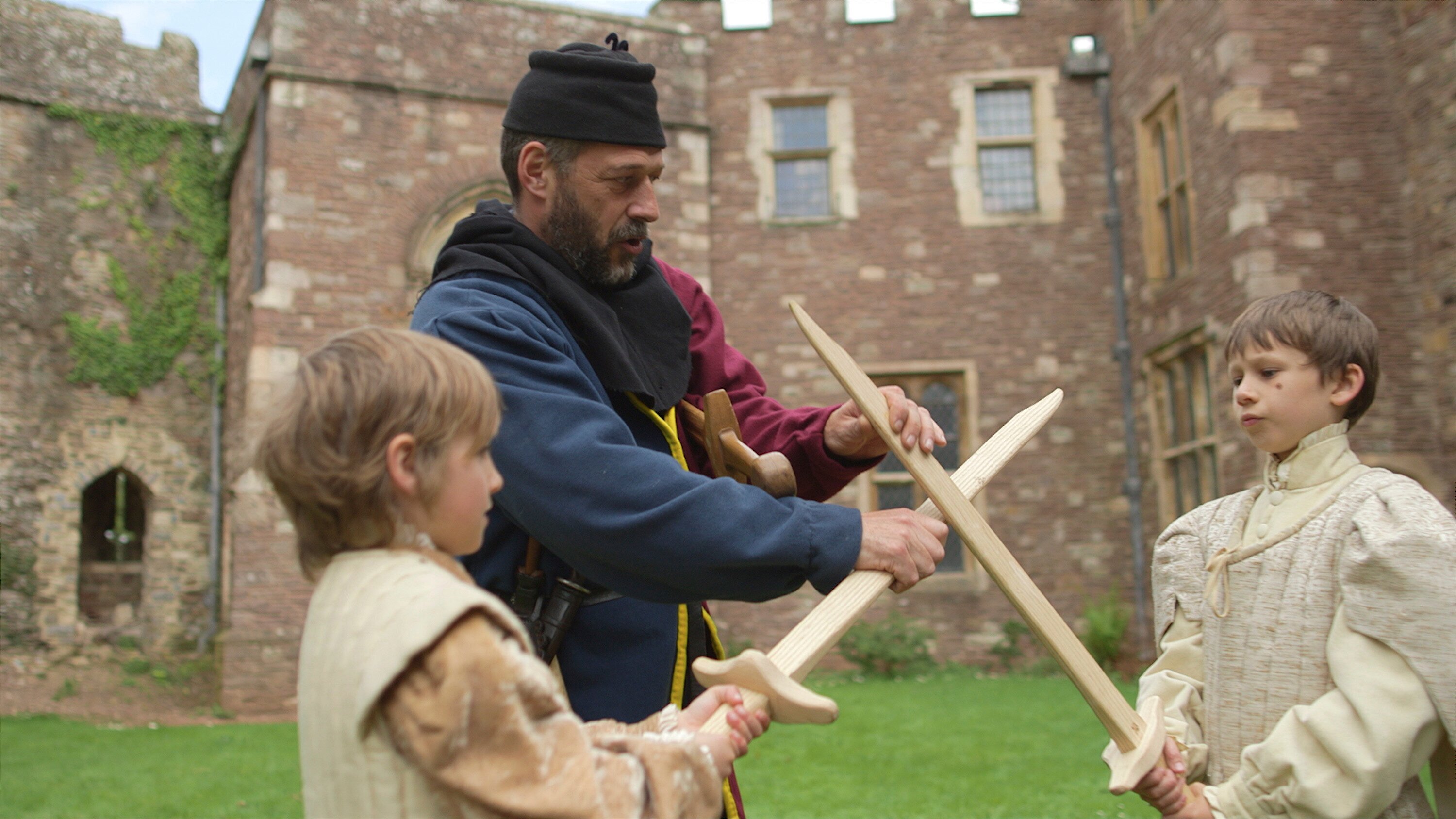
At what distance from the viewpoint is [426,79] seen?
11391mm

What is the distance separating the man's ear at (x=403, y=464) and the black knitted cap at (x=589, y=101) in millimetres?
1063

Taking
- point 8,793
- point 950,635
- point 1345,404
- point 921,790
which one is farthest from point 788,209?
point 1345,404

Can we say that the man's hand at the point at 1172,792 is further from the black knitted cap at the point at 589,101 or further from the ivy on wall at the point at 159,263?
the ivy on wall at the point at 159,263

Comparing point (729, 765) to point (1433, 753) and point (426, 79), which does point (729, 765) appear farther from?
point (426, 79)

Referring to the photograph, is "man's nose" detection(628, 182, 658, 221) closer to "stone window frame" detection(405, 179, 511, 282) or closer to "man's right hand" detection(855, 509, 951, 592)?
"man's right hand" detection(855, 509, 951, 592)

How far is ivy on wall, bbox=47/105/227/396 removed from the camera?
1249 cm

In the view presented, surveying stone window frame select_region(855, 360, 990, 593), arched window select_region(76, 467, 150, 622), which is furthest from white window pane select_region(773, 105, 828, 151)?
arched window select_region(76, 467, 150, 622)

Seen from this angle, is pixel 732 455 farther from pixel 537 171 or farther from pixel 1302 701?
pixel 1302 701

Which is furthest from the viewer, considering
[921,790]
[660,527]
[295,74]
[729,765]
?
[295,74]

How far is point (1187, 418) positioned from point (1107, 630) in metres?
2.23

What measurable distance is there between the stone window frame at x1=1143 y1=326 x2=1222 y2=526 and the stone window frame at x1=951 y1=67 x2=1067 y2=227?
2.12 meters

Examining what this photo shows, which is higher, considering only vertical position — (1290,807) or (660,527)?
(660,527)

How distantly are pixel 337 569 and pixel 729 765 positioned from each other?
0.65 m

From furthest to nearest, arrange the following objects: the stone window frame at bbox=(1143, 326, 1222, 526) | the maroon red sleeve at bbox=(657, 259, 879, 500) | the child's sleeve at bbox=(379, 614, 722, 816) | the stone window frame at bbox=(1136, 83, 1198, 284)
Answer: the stone window frame at bbox=(1136, 83, 1198, 284), the stone window frame at bbox=(1143, 326, 1222, 526), the maroon red sleeve at bbox=(657, 259, 879, 500), the child's sleeve at bbox=(379, 614, 722, 816)
